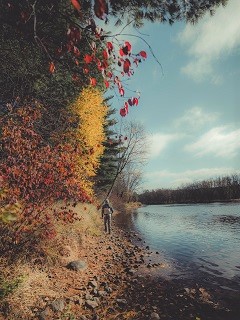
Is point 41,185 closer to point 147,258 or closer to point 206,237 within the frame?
point 147,258

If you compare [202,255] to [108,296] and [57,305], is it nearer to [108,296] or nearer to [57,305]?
[108,296]

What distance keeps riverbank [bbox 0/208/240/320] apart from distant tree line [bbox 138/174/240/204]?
5730 centimetres

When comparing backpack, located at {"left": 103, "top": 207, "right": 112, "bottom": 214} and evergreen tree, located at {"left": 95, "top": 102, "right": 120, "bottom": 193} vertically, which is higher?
evergreen tree, located at {"left": 95, "top": 102, "right": 120, "bottom": 193}

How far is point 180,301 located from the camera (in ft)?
26.0

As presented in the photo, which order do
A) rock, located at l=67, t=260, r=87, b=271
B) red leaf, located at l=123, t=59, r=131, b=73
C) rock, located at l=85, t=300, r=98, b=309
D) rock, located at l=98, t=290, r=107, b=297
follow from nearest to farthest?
red leaf, located at l=123, t=59, r=131, b=73 → rock, located at l=85, t=300, r=98, b=309 → rock, located at l=98, t=290, r=107, b=297 → rock, located at l=67, t=260, r=87, b=271

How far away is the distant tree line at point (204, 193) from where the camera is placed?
2530 inches

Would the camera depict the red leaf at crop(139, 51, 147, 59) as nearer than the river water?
Yes

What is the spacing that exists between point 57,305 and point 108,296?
176cm

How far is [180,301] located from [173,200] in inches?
2963

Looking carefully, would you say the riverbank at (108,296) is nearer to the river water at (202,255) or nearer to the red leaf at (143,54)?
the river water at (202,255)

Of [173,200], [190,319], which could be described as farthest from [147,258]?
[173,200]

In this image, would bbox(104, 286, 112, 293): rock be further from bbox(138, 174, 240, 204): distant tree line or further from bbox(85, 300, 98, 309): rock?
bbox(138, 174, 240, 204): distant tree line

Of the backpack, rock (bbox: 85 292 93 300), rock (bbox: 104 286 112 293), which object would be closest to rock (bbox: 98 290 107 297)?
rock (bbox: 104 286 112 293)

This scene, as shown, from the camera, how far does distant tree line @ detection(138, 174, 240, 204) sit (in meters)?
64.2
